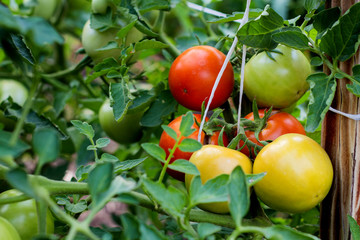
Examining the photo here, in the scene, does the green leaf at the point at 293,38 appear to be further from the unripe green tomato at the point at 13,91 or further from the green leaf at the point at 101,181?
the unripe green tomato at the point at 13,91

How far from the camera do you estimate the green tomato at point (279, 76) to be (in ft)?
1.96

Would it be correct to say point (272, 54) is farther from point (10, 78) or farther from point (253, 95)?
point (10, 78)

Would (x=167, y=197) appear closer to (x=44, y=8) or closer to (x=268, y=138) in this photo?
(x=268, y=138)

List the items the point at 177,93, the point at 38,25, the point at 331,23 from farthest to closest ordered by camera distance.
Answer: the point at 177,93 → the point at 331,23 → the point at 38,25

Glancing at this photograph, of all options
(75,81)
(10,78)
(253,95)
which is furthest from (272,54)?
(10,78)

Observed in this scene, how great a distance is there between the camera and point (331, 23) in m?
0.54

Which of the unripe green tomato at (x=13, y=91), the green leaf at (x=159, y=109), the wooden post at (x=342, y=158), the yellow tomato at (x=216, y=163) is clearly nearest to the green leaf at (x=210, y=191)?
the yellow tomato at (x=216, y=163)

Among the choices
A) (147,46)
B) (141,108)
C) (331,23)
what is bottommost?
(141,108)

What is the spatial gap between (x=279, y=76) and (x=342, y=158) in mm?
144

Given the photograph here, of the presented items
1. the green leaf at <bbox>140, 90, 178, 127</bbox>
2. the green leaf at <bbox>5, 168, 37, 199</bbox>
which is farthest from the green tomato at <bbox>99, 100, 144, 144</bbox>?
the green leaf at <bbox>5, 168, 37, 199</bbox>

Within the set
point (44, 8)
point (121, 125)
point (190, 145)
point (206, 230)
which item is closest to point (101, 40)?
point (121, 125)

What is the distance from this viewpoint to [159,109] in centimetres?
74

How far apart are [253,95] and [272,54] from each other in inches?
2.7

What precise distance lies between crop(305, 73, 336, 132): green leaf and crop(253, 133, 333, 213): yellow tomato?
0.03m
